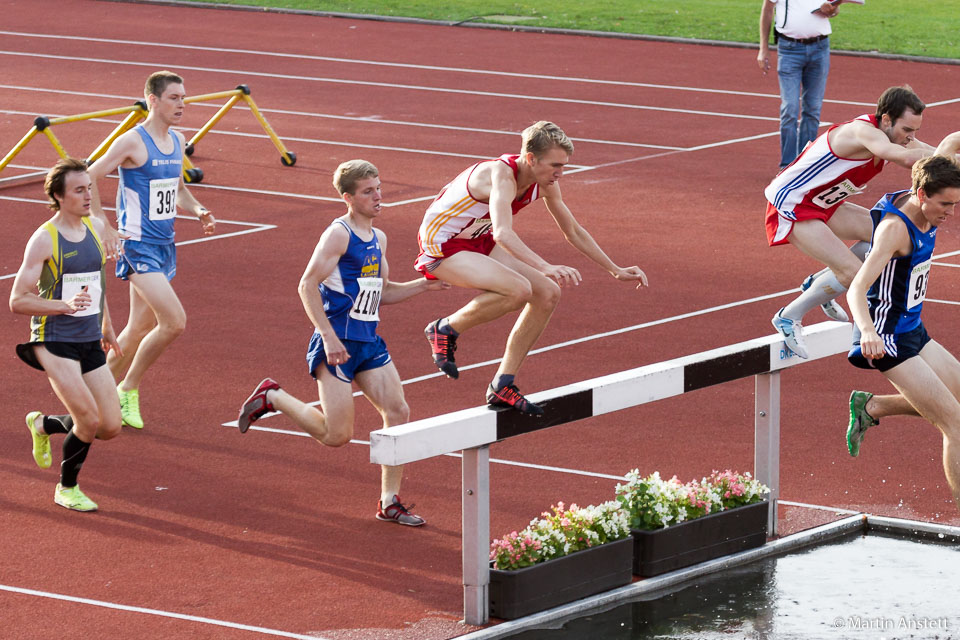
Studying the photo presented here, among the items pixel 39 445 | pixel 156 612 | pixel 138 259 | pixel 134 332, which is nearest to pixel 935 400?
pixel 156 612

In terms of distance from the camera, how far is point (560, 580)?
7754 mm

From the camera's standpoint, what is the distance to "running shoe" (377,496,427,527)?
8844mm

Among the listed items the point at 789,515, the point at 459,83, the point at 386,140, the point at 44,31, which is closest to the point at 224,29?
the point at 44,31

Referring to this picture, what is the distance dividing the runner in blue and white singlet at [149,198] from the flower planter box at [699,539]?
3953mm

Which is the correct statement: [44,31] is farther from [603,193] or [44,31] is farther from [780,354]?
[780,354]

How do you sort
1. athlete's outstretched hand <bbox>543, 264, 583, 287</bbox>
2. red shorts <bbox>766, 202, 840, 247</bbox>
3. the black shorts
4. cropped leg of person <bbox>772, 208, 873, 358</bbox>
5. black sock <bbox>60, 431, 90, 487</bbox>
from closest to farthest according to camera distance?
1. athlete's outstretched hand <bbox>543, 264, 583, 287</bbox>
2. the black shorts
3. black sock <bbox>60, 431, 90, 487</bbox>
4. cropped leg of person <bbox>772, 208, 873, 358</bbox>
5. red shorts <bbox>766, 202, 840, 247</bbox>

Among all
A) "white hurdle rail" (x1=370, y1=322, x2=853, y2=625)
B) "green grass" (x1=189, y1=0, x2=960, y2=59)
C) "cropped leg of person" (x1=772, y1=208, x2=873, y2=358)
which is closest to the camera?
"white hurdle rail" (x1=370, y1=322, x2=853, y2=625)

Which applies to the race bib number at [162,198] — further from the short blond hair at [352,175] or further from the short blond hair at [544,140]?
the short blond hair at [544,140]

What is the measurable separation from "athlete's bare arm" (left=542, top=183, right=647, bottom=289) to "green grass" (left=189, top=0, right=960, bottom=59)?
67.1 feet

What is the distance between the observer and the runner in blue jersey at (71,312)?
874cm

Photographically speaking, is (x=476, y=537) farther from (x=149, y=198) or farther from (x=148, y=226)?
(x=149, y=198)

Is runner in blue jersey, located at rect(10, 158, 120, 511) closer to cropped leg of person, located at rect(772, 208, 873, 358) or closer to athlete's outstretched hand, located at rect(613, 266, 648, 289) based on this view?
athlete's outstretched hand, located at rect(613, 266, 648, 289)

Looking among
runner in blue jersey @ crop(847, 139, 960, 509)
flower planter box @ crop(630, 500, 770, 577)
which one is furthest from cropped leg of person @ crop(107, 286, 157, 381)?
runner in blue jersey @ crop(847, 139, 960, 509)

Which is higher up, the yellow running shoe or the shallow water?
the yellow running shoe
